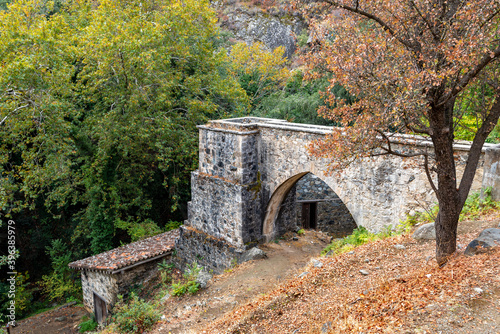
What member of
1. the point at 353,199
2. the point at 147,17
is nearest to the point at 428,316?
the point at 353,199

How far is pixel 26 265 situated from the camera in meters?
16.7

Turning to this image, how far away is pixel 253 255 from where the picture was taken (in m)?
10.0

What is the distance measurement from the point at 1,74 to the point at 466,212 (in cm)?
1302

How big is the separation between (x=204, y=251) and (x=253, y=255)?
2.24 metres

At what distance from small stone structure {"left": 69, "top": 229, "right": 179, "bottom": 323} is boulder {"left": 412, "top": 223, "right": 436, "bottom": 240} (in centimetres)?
868

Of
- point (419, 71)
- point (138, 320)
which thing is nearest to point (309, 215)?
point (138, 320)

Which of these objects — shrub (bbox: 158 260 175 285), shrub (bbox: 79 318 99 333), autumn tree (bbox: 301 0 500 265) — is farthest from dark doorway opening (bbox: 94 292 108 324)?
autumn tree (bbox: 301 0 500 265)

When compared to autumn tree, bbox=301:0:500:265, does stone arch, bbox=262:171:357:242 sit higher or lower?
lower

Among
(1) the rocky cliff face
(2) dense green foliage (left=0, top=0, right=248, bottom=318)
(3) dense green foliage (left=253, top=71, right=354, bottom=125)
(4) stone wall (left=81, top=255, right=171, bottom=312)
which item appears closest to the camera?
(2) dense green foliage (left=0, top=0, right=248, bottom=318)

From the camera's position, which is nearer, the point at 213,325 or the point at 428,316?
the point at 428,316

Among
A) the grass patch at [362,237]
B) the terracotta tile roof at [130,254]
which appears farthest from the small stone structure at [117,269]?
the grass patch at [362,237]

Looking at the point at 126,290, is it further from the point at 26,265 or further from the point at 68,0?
the point at 68,0

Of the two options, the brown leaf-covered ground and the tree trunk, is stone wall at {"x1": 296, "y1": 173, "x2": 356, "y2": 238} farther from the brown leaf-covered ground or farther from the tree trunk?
the tree trunk

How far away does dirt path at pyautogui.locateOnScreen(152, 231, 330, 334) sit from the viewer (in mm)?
7484
